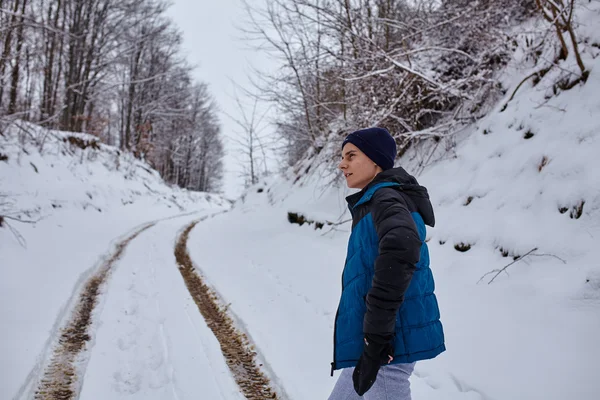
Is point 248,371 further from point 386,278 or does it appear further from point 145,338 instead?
point 386,278

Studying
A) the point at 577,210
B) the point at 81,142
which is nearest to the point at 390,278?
the point at 577,210

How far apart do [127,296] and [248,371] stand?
276cm

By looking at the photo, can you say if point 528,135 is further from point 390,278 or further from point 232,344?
point 232,344

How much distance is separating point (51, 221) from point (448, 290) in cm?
975

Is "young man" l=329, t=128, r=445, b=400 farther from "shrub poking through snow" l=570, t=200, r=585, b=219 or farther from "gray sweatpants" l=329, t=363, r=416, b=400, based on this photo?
"shrub poking through snow" l=570, t=200, r=585, b=219

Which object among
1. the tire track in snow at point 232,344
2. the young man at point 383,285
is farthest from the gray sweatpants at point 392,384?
the tire track in snow at point 232,344

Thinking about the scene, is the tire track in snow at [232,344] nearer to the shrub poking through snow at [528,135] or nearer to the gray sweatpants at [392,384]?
the gray sweatpants at [392,384]

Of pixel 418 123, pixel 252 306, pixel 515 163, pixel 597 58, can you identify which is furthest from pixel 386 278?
pixel 418 123

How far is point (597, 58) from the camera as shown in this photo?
455 cm

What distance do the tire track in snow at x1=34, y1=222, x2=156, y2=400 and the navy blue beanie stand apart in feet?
9.89

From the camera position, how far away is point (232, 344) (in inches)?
146

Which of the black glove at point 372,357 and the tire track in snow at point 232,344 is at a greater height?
the black glove at point 372,357

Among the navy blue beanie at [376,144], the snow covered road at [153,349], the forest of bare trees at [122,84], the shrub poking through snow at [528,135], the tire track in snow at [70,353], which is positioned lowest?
the tire track in snow at [70,353]

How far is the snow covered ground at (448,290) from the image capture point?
2.75 meters
